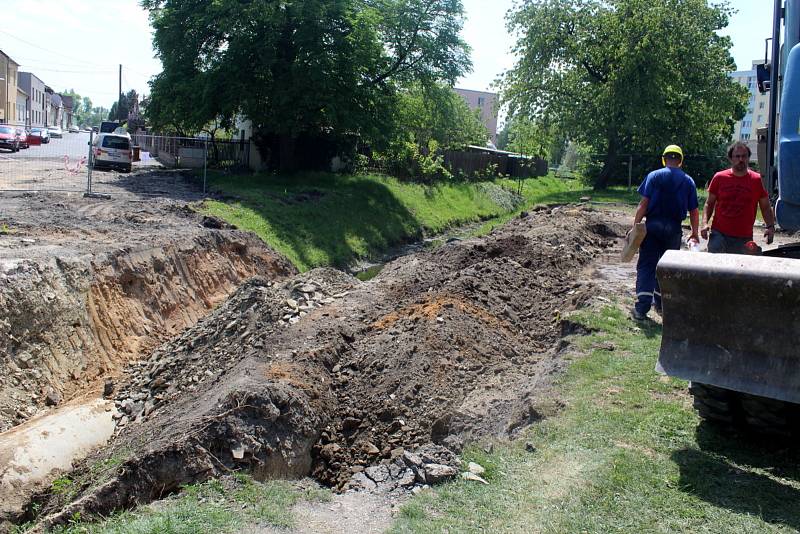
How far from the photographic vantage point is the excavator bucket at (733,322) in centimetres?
441

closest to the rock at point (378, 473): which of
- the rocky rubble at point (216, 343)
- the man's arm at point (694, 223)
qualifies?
the rocky rubble at point (216, 343)

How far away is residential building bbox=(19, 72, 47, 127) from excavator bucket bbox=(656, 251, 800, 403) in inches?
3610

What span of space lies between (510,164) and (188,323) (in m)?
34.6

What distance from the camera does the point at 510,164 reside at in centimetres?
4619

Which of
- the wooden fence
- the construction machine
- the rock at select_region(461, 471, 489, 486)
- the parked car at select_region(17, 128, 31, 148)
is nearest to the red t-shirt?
the construction machine

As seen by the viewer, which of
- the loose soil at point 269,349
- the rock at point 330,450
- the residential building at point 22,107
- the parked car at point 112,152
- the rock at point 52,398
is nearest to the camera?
the loose soil at point 269,349

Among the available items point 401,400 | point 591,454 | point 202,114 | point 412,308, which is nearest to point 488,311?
point 412,308

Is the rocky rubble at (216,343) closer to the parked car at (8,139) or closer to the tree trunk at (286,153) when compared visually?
the tree trunk at (286,153)

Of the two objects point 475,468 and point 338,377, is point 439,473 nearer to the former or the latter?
point 475,468

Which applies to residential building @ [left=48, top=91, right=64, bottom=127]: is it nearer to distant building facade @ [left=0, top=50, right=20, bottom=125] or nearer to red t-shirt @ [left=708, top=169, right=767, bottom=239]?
distant building facade @ [left=0, top=50, right=20, bottom=125]

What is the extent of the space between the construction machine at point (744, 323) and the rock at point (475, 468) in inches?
64.5

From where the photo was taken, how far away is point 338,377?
27.3ft

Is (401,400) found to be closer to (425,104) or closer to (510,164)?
(425,104)

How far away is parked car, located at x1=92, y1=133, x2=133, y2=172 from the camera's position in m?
28.5
